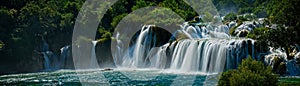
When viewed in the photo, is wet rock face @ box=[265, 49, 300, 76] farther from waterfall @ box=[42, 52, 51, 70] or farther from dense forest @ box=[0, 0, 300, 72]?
waterfall @ box=[42, 52, 51, 70]

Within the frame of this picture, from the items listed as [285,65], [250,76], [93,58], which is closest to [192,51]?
[285,65]

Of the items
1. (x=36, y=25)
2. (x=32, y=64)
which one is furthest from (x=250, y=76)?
(x=36, y=25)

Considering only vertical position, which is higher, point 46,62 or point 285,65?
point 46,62

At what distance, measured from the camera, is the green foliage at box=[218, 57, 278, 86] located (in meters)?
15.5

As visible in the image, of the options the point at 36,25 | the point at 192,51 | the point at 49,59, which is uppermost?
the point at 36,25

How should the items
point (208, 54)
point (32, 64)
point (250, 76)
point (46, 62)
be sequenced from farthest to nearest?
point (46, 62) → point (32, 64) → point (208, 54) → point (250, 76)

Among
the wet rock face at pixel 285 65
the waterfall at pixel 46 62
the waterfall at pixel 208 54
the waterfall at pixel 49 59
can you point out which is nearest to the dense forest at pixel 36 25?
the waterfall at pixel 49 59

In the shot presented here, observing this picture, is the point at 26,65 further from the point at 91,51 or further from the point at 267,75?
the point at 267,75

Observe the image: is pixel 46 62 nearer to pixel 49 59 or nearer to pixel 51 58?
pixel 49 59

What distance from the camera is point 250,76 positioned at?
51.1ft

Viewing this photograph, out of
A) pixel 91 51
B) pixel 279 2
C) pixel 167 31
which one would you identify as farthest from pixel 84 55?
pixel 279 2

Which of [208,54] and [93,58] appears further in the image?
[93,58]

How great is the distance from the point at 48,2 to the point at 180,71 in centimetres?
2416

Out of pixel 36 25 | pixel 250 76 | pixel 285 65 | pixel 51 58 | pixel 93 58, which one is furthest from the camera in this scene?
pixel 51 58
